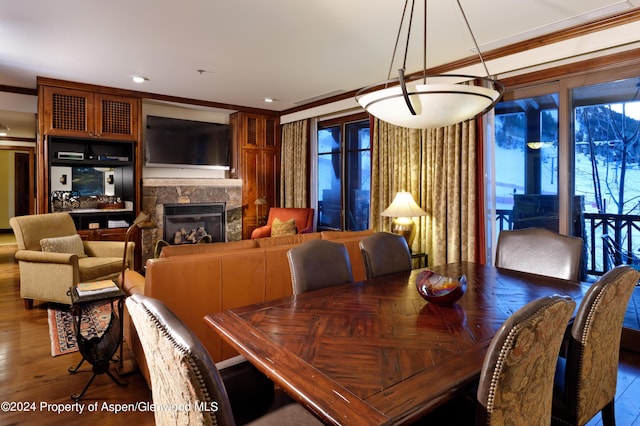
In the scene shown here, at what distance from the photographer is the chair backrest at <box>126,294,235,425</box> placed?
2.89 feet

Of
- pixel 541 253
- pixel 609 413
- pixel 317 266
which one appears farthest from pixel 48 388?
pixel 541 253

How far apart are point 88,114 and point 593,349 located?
5.69 meters

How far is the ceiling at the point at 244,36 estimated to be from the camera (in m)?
2.80

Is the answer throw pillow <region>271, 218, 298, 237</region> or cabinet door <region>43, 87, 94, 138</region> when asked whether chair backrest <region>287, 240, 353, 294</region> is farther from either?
cabinet door <region>43, 87, 94, 138</region>

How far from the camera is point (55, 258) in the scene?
378 cm

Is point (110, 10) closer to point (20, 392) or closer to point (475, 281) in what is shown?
point (20, 392)

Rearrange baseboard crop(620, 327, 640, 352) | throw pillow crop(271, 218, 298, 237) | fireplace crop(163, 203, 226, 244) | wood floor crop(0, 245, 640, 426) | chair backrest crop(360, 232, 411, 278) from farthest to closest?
fireplace crop(163, 203, 226, 244)
throw pillow crop(271, 218, 298, 237)
baseboard crop(620, 327, 640, 352)
chair backrest crop(360, 232, 411, 278)
wood floor crop(0, 245, 640, 426)

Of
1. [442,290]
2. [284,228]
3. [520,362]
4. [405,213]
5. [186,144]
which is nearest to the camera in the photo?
[520,362]

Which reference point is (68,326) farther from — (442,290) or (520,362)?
(520,362)

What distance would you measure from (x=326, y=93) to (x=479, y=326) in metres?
4.40

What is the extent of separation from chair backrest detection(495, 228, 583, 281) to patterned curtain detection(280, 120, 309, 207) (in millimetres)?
3864

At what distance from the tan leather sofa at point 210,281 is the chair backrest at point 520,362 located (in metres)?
1.92

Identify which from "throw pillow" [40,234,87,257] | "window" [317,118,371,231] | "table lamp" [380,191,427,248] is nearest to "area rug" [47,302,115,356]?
"throw pillow" [40,234,87,257]

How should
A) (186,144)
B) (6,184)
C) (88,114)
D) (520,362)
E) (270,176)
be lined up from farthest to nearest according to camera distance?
(6,184) < (270,176) < (186,144) < (88,114) < (520,362)
